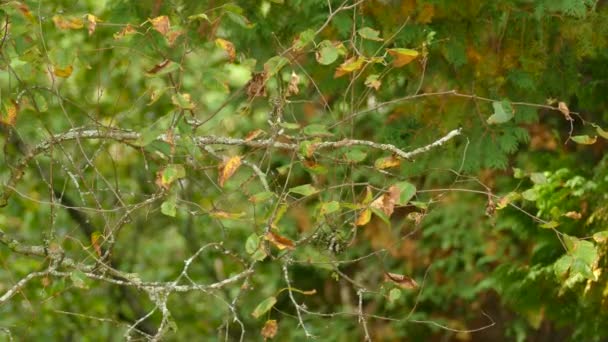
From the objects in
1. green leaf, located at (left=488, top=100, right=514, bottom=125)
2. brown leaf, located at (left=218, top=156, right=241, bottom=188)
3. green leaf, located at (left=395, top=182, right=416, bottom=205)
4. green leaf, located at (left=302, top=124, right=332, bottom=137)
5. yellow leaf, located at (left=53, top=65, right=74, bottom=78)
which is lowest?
green leaf, located at (left=395, top=182, right=416, bottom=205)

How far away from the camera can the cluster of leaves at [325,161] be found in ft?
17.1

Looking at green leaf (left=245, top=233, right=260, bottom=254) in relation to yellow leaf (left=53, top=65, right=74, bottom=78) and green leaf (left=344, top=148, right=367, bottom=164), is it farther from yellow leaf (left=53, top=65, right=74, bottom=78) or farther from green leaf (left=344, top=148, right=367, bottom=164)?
yellow leaf (left=53, top=65, right=74, bottom=78)

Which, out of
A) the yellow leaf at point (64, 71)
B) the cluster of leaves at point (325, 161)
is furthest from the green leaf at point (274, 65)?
the yellow leaf at point (64, 71)

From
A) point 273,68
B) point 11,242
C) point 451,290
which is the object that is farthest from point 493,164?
point 451,290

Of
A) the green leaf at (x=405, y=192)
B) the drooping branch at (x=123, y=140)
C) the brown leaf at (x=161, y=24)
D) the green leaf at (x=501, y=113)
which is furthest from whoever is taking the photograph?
the drooping branch at (x=123, y=140)

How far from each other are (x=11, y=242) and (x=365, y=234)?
178 inches

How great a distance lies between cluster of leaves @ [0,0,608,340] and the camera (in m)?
5.21

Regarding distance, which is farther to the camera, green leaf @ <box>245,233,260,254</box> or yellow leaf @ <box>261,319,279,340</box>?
yellow leaf @ <box>261,319,279,340</box>

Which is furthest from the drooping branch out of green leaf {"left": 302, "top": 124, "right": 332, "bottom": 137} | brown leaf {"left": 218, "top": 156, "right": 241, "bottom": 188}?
brown leaf {"left": 218, "top": 156, "right": 241, "bottom": 188}

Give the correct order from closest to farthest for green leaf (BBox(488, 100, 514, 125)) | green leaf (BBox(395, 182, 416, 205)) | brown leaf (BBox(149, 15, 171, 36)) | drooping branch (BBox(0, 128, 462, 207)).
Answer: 1. green leaf (BBox(395, 182, 416, 205))
2. brown leaf (BBox(149, 15, 171, 36))
3. green leaf (BBox(488, 100, 514, 125))
4. drooping branch (BBox(0, 128, 462, 207))

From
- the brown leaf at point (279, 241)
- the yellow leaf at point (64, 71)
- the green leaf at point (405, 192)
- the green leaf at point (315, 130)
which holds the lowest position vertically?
the brown leaf at point (279, 241)

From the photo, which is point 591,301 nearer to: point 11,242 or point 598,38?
point 598,38

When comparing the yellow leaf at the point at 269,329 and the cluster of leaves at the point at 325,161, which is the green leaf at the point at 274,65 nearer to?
the cluster of leaves at the point at 325,161

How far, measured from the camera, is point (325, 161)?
22.6ft
